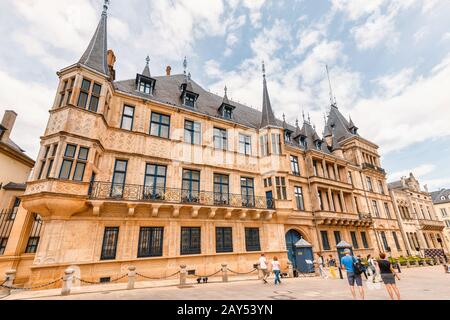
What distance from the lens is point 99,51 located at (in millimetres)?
14055

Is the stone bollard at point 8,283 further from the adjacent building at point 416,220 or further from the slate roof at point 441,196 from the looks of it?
the slate roof at point 441,196

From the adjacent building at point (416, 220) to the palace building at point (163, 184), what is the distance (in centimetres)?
1259

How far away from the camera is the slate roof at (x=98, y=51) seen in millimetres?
13086

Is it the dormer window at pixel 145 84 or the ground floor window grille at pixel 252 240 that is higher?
Answer: the dormer window at pixel 145 84

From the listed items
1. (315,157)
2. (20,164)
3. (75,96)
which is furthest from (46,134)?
(315,157)

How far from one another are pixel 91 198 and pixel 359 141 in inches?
1239

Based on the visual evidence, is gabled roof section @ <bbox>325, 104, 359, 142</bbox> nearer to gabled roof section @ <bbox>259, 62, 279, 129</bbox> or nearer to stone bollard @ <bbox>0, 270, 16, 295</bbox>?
gabled roof section @ <bbox>259, 62, 279, 129</bbox>

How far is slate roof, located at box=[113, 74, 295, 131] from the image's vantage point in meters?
15.8

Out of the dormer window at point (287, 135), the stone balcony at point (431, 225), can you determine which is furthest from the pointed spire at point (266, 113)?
the stone balcony at point (431, 225)

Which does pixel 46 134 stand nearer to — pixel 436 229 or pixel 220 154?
pixel 220 154

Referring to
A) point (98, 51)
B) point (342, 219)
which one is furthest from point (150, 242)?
point (342, 219)

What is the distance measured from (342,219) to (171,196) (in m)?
17.2

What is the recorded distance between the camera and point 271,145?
61.3ft

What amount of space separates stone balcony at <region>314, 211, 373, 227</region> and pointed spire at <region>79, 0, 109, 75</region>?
2032cm
